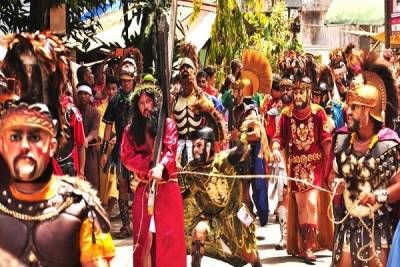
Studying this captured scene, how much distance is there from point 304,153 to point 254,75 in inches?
67.3

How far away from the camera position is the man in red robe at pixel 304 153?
10484 mm

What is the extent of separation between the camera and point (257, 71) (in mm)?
11883

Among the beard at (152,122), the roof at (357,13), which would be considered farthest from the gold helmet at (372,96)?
the roof at (357,13)

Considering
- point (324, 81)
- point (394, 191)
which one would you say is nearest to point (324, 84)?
point (324, 81)

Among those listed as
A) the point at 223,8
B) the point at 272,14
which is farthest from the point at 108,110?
the point at 272,14

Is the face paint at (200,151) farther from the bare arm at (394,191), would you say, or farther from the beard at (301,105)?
the bare arm at (394,191)

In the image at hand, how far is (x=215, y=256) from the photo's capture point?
9.13 metres

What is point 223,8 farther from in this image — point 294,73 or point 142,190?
point 142,190

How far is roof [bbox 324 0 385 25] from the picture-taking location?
1889 centimetres

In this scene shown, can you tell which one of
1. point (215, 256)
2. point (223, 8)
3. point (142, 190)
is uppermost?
point (223, 8)

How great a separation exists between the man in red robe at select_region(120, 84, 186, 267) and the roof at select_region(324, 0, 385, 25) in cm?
1109

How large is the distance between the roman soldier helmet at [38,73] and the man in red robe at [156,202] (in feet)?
10.6

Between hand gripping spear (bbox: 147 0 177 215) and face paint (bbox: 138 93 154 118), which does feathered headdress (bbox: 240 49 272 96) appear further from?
hand gripping spear (bbox: 147 0 177 215)

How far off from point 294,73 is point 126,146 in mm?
3008
